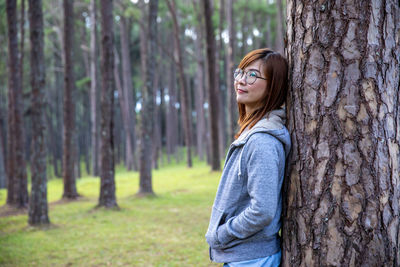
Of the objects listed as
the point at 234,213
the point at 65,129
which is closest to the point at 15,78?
the point at 65,129

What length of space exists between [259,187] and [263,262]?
0.47m

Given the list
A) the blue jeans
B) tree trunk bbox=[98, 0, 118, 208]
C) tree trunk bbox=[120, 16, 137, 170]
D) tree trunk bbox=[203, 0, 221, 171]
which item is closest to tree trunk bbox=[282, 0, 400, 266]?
the blue jeans

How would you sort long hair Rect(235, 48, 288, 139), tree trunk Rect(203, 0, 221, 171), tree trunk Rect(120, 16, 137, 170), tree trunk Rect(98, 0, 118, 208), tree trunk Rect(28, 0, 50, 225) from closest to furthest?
long hair Rect(235, 48, 288, 139) < tree trunk Rect(28, 0, 50, 225) < tree trunk Rect(98, 0, 118, 208) < tree trunk Rect(203, 0, 221, 171) < tree trunk Rect(120, 16, 137, 170)

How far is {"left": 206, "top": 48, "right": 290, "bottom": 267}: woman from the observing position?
1698 mm

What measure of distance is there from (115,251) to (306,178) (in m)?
4.69

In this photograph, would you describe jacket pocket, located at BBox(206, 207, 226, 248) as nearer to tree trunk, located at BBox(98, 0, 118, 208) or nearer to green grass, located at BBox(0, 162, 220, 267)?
green grass, located at BBox(0, 162, 220, 267)

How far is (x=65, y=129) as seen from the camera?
36.2 ft

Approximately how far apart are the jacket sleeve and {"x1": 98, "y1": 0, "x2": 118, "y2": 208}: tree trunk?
7.68 m

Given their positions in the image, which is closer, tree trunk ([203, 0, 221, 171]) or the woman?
the woman

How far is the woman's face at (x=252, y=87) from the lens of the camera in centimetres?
198

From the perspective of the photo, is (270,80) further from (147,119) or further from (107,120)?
(147,119)

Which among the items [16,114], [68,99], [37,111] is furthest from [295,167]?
[68,99]

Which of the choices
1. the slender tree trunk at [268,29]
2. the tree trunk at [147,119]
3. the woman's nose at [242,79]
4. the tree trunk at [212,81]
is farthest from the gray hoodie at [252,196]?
the slender tree trunk at [268,29]

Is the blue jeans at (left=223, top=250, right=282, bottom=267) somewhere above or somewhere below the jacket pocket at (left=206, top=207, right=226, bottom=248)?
below
